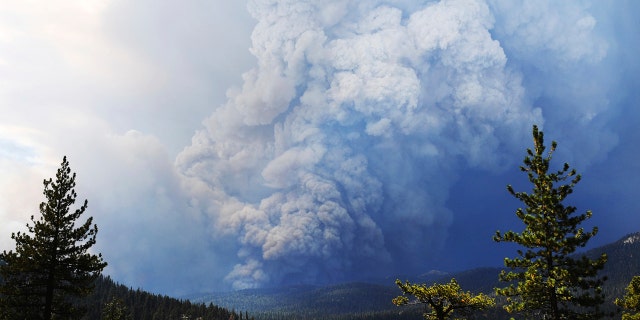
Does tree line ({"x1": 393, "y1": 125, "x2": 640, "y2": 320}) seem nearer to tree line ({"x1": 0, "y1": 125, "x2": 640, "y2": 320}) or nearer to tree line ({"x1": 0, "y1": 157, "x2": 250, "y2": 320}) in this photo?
tree line ({"x1": 0, "y1": 125, "x2": 640, "y2": 320})

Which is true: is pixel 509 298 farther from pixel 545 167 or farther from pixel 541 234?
pixel 545 167

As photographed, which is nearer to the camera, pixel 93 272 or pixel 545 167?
pixel 545 167

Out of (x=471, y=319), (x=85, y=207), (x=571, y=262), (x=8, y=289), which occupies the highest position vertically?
(x=85, y=207)

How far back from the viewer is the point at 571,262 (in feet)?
85.7

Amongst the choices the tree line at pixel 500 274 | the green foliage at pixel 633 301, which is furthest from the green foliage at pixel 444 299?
the green foliage at pixel 633 301

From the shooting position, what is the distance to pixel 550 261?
26.4 meters

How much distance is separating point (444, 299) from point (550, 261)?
316 inches

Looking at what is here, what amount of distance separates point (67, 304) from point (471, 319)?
2965cm

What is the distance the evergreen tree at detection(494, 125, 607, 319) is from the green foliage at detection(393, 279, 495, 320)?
3117 millimetres

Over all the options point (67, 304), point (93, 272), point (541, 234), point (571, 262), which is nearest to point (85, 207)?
point (93, 272)

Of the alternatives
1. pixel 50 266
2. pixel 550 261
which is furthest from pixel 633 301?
pixel 50 266

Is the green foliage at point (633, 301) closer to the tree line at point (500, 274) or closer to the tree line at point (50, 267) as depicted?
the tree line at point (500, 274)

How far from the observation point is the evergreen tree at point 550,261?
25469 millimetres

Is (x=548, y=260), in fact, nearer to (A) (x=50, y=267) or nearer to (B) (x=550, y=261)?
(B) (x=550, y=261)
